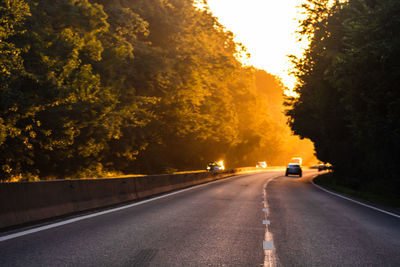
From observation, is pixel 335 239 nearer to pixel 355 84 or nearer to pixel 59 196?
pixel 59 196

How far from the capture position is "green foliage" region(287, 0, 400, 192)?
16.4 meters

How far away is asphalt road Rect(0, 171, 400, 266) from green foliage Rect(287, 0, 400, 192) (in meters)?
6.89

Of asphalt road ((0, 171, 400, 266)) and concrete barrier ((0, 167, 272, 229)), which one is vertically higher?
concrete barrier ((0, 167, 272, 229))

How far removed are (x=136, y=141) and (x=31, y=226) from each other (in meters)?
28.6

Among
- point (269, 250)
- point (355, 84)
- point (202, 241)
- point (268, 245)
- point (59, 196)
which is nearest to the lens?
point (269, 250)

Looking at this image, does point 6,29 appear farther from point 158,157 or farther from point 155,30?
point 158,157

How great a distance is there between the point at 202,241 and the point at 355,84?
12.9 m

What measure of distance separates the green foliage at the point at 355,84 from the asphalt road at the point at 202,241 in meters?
6.89

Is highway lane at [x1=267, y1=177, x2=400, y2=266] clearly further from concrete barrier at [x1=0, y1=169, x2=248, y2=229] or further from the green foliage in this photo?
the green foliage

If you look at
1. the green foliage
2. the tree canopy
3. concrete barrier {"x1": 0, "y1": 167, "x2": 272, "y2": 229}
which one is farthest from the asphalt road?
the tree canopy

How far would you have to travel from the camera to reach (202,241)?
7.94m

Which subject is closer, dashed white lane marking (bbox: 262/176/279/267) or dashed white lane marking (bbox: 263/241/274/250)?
dashed white lane marking (bbox: 262/176/279/267)

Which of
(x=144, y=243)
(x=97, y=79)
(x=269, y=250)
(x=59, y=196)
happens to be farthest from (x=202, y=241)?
(x=97, y=79)

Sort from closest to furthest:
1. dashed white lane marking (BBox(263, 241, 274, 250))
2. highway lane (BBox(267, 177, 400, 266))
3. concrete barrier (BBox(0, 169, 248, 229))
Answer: highway lane (BBox(267, 177, 400, 266)), dashed white lane marking (BBox(263, 241, 274, 250)), concrete barrier (BBox(0, 169, 248, 229))
